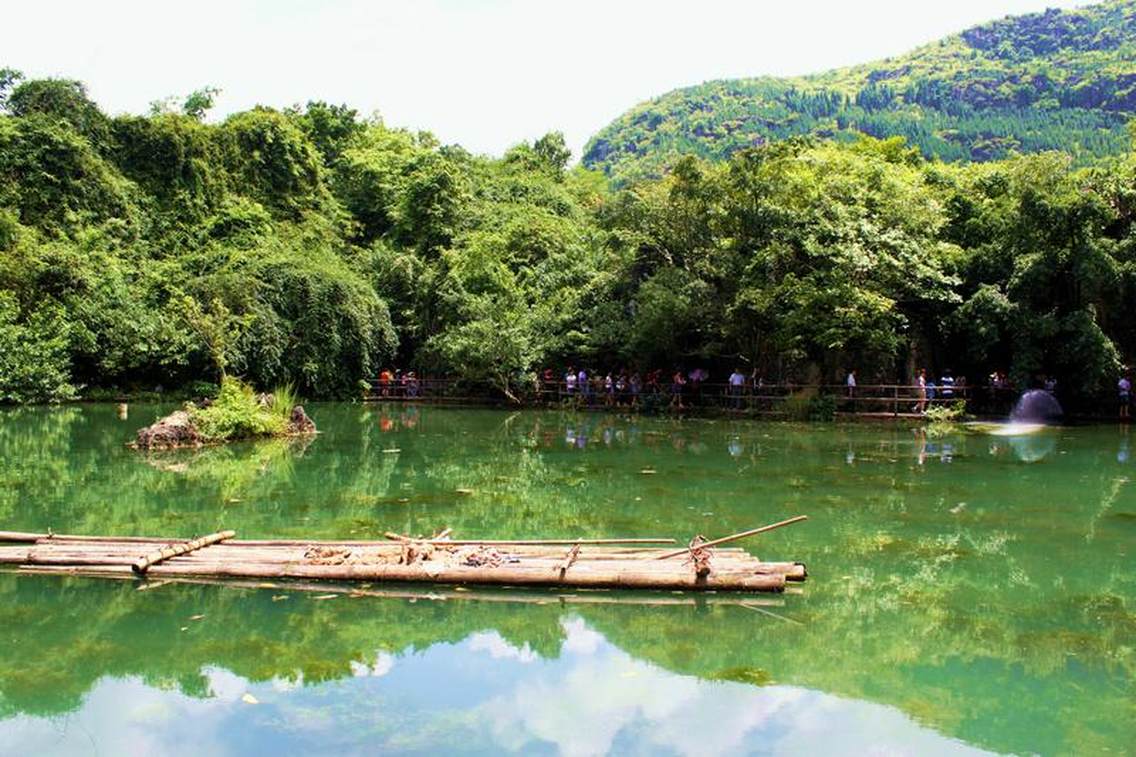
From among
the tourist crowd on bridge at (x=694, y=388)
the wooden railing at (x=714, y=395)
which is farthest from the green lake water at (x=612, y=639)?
the tourist crowd on bridge at (x=694, y=388)

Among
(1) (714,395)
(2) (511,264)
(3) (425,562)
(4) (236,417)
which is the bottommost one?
(3) (425,562)

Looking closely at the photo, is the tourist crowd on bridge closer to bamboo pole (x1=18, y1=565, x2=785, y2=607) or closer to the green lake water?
the green lake water

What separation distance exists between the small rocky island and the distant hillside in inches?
1688

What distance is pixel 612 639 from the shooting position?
727cm

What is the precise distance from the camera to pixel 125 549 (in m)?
9.02

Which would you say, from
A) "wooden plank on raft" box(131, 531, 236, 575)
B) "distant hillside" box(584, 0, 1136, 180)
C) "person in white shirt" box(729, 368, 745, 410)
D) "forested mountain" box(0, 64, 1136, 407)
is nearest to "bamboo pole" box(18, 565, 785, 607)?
"wooden plank on raft" box(131, 531, 236, 575)

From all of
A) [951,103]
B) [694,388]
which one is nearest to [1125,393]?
[694,388]

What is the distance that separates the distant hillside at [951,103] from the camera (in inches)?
2249

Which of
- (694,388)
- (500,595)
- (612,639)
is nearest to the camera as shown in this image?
(612,639)

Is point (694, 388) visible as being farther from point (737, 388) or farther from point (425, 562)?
point (425, 562)

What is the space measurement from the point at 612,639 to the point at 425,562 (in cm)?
206

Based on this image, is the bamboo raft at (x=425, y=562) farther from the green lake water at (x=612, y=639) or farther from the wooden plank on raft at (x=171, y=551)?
the green lake water at (x=612, y=639)

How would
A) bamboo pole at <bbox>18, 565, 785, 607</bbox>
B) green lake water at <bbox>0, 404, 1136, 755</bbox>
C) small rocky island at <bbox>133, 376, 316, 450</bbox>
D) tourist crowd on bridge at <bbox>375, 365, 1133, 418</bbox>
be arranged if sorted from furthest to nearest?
tourist crowd on bridge at <bbox>375, 365, 1133, 418</bbox>
small rocky island at <bbox>133, 376, 316, 450</bbox>
bamboo pole at <bbox>18, 565, 785, 607</bbox>
green lake water at <bbox>0, 404, 1136, 755</bbox>

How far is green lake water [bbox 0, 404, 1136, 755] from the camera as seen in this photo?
5770 millimetres
